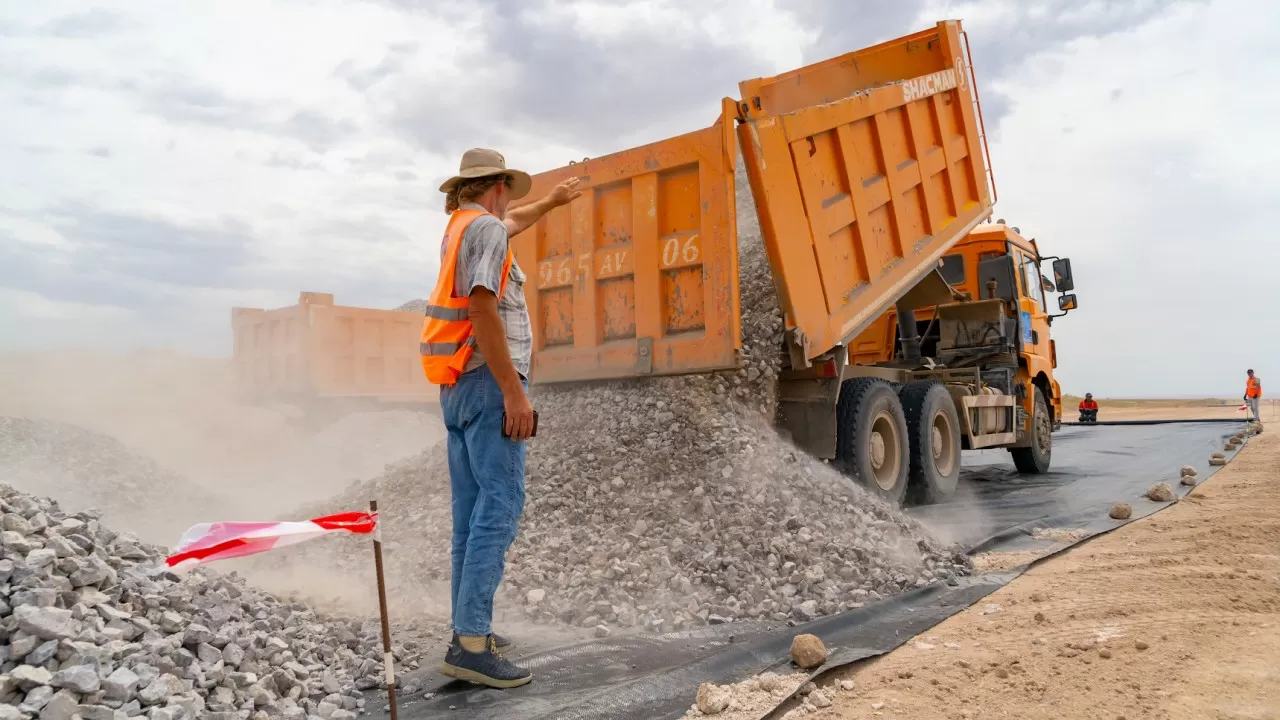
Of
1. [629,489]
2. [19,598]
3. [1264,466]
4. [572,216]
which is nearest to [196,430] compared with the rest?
[572,216]

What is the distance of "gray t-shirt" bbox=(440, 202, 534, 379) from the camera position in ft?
9.07

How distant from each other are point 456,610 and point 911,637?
68.9 inches

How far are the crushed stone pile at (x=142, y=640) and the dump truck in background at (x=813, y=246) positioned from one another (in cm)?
264

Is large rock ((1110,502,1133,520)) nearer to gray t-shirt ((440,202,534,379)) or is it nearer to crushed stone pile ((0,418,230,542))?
gray t-shirt ((440,202,534,379))

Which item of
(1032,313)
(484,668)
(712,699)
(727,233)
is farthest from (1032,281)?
(484,668)

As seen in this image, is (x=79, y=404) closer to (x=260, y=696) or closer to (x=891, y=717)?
(x=260, y=696)

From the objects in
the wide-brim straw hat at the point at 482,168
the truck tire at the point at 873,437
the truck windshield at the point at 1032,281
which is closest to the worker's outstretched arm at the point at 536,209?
the wide-brim straw hat at the point at 482,168

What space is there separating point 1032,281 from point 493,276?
779 centimetres

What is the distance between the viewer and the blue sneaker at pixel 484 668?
2.78m

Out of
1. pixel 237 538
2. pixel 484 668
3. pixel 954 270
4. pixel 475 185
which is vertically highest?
pixel 954 270

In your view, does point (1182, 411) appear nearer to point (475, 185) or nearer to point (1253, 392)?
point (1253, 392)

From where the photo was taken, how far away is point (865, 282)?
19.8 ft

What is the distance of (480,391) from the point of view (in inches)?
114

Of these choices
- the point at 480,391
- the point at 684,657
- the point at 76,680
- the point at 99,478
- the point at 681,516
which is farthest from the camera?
the point at 99,478
